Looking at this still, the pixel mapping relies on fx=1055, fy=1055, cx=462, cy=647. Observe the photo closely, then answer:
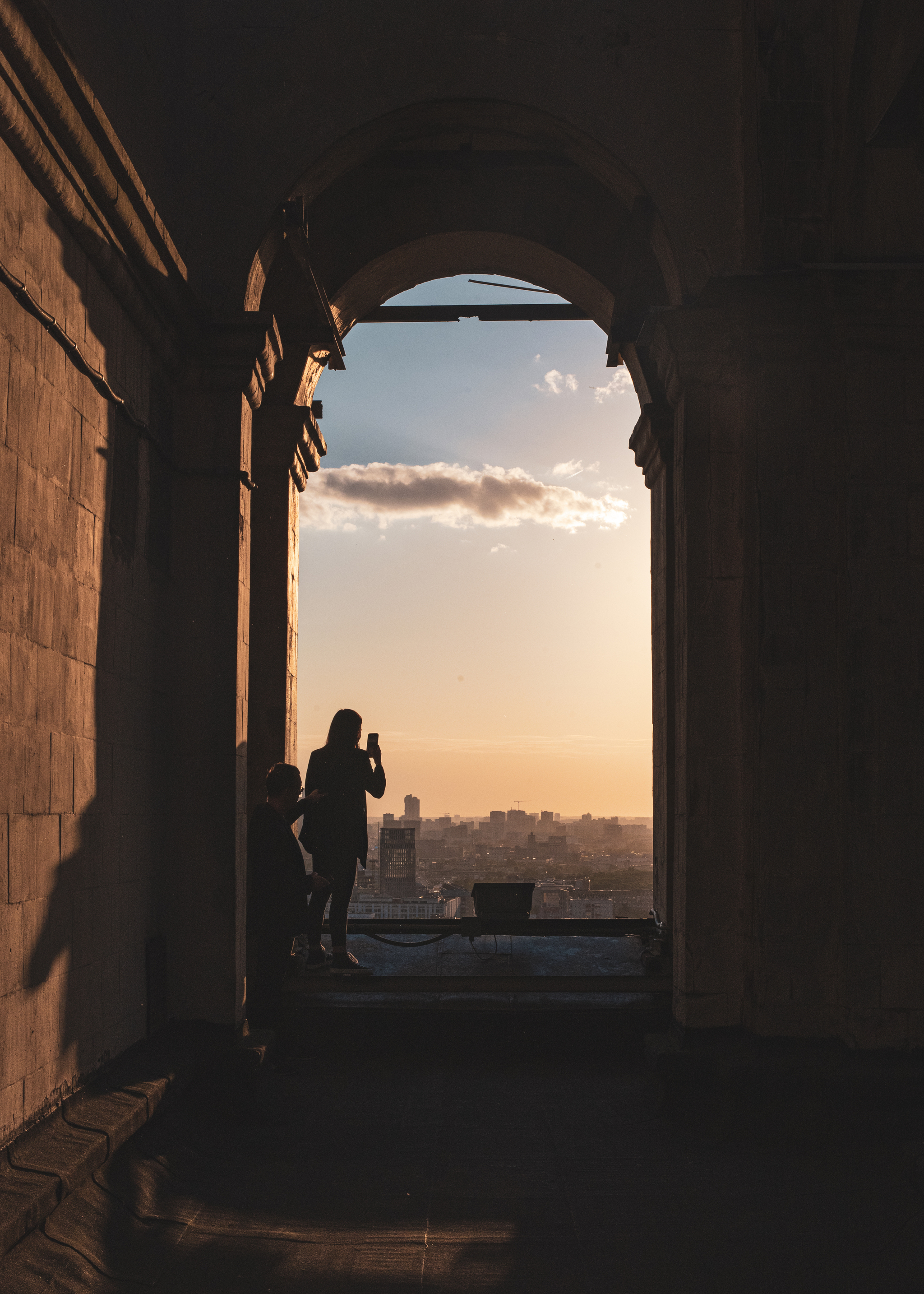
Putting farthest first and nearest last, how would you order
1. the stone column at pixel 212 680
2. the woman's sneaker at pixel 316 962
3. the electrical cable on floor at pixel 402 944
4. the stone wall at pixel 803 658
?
the electrical cable on floor at pixel 402 944, the woman's sneaker at pixel 316 962, the stone column at pixel 212 680, the stone wall at pixel 803 658

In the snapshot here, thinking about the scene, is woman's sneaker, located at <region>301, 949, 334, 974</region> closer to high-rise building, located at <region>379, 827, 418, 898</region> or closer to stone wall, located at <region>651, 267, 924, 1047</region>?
stone wall, located at <region>651, 267, 924, 1047</region>

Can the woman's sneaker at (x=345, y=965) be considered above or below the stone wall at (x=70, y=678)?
below

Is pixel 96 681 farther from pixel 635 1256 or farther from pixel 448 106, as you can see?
pixel 448 106

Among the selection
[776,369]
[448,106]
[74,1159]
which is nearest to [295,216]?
[448,106]

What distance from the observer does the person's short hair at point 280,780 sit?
736cm

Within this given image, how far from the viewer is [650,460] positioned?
9789 millimetres

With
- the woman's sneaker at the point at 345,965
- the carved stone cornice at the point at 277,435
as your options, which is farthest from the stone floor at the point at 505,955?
the carved stone cornice at the point at 277,435

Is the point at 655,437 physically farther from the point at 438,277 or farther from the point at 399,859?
the point at 399,859

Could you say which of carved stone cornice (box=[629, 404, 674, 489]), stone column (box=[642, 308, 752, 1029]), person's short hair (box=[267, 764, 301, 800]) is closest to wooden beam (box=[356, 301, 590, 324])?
carved stone cornice (box=[629, 404, 674, 489])

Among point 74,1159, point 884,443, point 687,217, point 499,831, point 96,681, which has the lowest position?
point 499,831

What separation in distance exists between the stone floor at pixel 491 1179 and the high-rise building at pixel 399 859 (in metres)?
11.6

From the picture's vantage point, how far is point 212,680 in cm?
675

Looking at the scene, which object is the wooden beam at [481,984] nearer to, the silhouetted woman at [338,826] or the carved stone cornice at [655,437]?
the silhouetted woman at [338,826]

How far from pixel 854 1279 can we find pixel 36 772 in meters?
3.92
